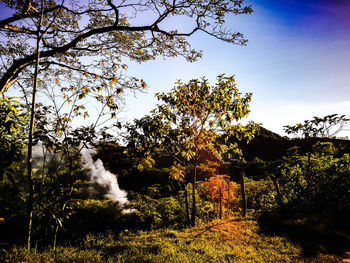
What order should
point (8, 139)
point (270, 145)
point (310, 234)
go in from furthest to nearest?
point (270, 145) < point (310, 234) < point (8, 139)

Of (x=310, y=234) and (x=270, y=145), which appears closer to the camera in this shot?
(x=310, y=234)

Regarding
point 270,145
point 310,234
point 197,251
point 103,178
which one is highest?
point 270,145

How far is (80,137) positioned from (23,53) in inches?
241

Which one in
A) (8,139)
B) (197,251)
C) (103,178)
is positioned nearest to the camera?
(8,139)

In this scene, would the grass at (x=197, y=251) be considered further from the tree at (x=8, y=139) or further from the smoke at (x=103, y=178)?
the smoke at (x=103, y=178)

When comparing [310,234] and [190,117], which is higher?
[190,117]

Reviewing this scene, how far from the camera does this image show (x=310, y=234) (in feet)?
17.7

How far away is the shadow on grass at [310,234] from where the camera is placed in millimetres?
4562

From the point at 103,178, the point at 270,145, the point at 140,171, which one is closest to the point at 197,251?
the point at 140,171

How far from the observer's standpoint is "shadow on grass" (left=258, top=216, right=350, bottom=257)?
180 inches

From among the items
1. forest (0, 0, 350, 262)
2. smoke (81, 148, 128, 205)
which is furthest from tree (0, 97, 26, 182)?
smoke (81, 148, 128, 205)

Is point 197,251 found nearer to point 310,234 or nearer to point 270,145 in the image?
point 310,234

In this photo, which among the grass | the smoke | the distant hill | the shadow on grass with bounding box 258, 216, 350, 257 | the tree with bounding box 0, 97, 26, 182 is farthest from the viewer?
the distant hill

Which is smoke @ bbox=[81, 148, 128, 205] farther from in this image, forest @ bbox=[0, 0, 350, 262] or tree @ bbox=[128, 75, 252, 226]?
tree @ bbox=[128, 75, 252, 226]
